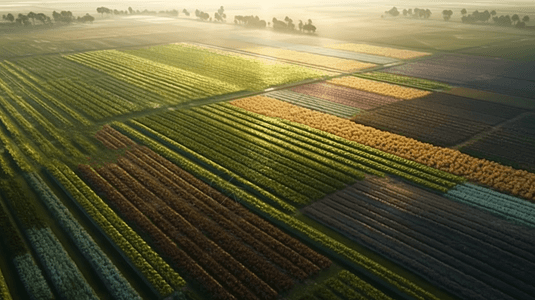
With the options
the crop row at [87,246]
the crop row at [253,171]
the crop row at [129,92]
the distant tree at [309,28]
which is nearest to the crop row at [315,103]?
the crop row at [129,92]

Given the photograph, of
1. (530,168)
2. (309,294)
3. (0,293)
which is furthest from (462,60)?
(0,293)

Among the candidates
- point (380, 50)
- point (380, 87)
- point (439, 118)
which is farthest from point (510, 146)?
point (380, 50)

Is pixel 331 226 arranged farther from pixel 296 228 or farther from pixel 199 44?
pixel 199 44

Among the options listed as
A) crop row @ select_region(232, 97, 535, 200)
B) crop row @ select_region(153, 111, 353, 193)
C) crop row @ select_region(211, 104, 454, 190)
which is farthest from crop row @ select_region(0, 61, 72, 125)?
crop row @ select_region(232, 97, 535, 200)

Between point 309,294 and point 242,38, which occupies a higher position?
point 242,38

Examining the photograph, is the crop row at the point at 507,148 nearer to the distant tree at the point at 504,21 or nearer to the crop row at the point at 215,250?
the crop row at the point at 215,250

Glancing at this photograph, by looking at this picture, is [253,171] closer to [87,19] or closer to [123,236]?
[123,236]
